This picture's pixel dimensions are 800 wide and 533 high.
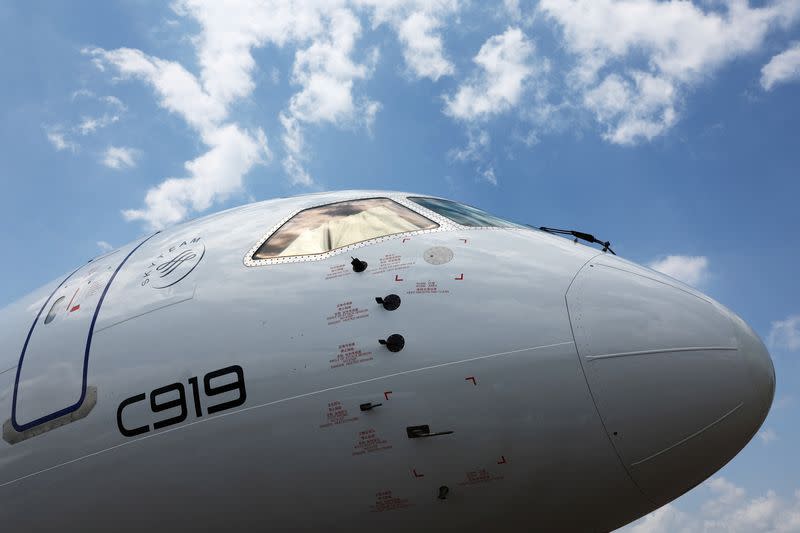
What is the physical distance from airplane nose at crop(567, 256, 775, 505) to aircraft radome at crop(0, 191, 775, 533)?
14 millimetres

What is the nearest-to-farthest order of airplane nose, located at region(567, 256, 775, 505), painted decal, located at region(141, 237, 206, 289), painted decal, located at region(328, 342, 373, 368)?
1. airplane nose, located at region(567, 256, 775, 505)
2. painted decal, located at region(328, 342, 373, 368)
3. painted decal, located at region(141, 237, 206, 289)

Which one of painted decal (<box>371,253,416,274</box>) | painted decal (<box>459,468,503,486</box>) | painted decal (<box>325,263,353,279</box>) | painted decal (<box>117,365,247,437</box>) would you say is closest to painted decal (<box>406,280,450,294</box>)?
painted decal (<box>371,253,416,274</box>)

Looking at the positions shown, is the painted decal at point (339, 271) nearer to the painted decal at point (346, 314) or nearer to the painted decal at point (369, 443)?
the painted decal at point (346, 314)

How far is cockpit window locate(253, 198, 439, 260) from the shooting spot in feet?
19.4

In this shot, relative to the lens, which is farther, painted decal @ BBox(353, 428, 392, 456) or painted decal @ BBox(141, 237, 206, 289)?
painted decal @ BBox(141, 237, 206, 289)

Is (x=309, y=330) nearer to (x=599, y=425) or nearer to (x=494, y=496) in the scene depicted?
(x=494, y=496)

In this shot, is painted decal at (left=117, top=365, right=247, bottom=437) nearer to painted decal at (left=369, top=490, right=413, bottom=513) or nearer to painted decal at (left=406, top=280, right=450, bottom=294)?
painted decal at (left=369, top=490, right=413, bottom=513)

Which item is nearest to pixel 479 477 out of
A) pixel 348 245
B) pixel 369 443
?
pixel 369 443

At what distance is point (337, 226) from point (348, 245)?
40 centimetres

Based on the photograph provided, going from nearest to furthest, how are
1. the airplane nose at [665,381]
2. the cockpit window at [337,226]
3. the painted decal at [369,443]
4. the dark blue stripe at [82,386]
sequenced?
the airplane nose at [665,381] < the painted decal at [369,443] < the dark blue stripe at [82,386] < the cockpit window at [337,226]

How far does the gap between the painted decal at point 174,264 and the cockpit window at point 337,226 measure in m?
0.66

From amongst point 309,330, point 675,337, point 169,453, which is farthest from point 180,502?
point 675,337

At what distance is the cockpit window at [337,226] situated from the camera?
19.4 feet

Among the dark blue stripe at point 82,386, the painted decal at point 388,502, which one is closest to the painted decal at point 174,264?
the dark blue stripe at point 82,386
